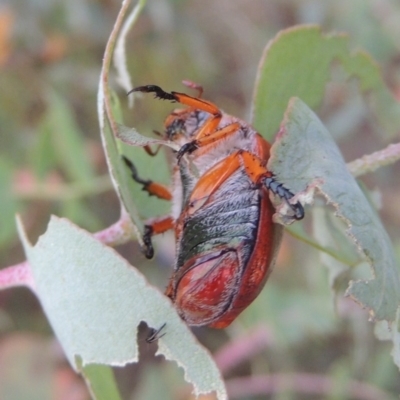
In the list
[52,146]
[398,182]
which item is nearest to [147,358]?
[52,146]

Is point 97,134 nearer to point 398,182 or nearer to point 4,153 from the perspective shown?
point 4,153

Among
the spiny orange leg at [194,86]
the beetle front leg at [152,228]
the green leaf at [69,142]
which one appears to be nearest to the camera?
the beetle front leg at [152,228]

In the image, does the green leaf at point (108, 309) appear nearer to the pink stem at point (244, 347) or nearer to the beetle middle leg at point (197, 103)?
the beetle middle leg at point (197, 103)

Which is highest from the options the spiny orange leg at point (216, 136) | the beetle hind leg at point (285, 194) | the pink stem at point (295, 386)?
the spiny orange leg at point (216, 136)

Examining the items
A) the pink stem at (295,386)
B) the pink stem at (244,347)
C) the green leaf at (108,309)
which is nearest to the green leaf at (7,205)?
the pink stem at (244,347)

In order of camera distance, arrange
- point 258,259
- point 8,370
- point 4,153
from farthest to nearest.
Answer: point 4,153 → point 8,370 → point 258,259

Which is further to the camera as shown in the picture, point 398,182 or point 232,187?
point 398,182
